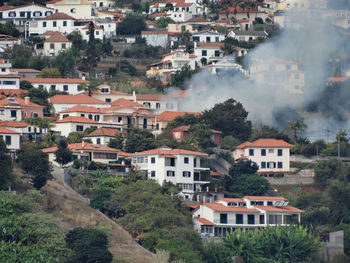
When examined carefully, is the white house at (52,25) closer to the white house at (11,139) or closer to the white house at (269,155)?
the white house at (269,155)

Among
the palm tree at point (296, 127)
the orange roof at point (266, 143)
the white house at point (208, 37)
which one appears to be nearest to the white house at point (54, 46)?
the white house at point (208, 37)

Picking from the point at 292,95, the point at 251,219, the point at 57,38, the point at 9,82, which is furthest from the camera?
the point at 57,38

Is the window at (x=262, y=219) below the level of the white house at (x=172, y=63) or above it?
below

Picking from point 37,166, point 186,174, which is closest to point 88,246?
point 37,166

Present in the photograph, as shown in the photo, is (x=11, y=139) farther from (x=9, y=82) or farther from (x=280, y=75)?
(x=280, y=75)

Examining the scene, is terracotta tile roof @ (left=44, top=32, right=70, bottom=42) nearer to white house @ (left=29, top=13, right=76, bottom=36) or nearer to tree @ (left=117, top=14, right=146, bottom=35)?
white house @ (left=29, top=13, right=76, bottom=36)
